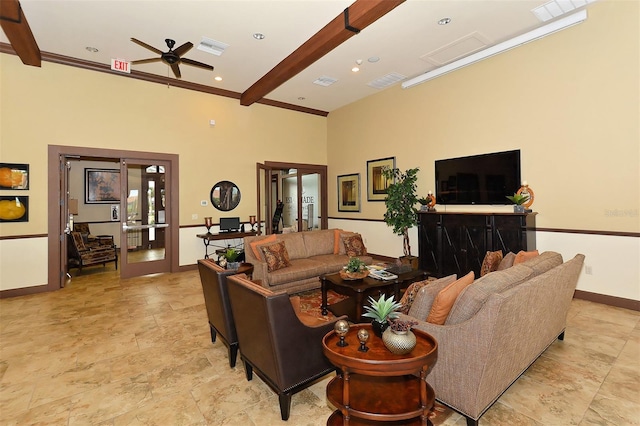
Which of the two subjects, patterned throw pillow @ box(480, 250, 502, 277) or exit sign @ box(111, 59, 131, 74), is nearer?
patterned throw pillow @ box(480, 250, 502, 277)

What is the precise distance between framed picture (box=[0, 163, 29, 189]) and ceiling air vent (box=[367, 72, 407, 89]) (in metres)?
6.52

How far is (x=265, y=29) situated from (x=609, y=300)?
6133 millimetres

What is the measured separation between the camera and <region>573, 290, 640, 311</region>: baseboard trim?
159 inches

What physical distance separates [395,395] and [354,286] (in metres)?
1.84

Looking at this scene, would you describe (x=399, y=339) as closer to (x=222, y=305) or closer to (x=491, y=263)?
(x=222, y=305)

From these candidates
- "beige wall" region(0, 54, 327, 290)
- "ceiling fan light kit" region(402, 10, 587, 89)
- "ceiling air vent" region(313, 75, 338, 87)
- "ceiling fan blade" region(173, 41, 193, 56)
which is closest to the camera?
"ceiling fan light kit" region(402, 10, 587, 89)

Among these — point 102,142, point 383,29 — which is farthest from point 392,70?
point 102,142

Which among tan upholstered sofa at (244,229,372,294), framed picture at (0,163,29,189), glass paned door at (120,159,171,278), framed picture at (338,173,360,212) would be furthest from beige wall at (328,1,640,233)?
framed picture at (0,163,29,189)

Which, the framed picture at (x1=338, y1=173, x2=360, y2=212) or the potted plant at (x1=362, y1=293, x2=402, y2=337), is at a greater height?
the framed picture at (x1=338, y1=173, x2=360, y2=212)

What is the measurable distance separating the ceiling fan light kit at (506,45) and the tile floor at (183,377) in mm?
3810

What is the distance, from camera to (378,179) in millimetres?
7438

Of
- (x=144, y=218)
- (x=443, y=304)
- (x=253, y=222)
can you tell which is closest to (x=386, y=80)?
(x=253, y=222)

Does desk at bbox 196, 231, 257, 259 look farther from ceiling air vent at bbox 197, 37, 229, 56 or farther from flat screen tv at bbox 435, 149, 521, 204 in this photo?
flat screen tv at bbox 435, 149, 521, 204

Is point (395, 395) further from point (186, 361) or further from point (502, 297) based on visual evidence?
point (186, 361)
